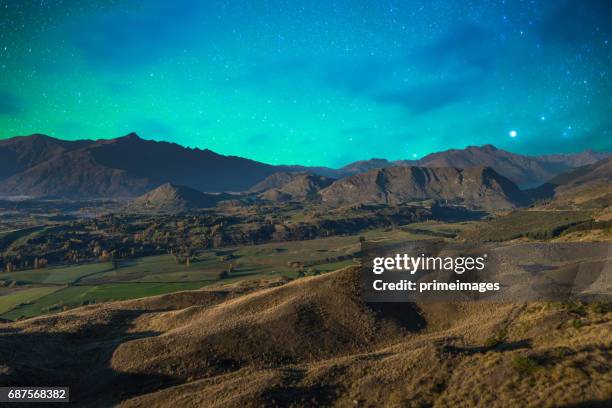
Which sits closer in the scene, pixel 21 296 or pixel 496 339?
pixel 496 339

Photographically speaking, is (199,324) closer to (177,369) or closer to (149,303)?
(177,369)

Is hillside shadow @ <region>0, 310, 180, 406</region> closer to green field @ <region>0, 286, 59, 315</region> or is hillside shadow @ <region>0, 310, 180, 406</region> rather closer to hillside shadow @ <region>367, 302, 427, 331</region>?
hillside shadow @ <region>367, 302, 427, 331</region>

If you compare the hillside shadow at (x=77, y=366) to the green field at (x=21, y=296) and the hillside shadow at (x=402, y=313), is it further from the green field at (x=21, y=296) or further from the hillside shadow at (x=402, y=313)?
the green field at (x=21, y=296)

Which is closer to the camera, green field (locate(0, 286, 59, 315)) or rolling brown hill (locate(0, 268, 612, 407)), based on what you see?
rolling brown hill (locate(0, 268, 612, 407))

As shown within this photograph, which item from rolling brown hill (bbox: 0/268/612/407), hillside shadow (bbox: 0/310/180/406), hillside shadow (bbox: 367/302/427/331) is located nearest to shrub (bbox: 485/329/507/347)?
rolling brown hill (bbox: 0/268/612/407)

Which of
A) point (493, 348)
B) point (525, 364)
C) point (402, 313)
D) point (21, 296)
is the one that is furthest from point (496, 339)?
point (21, 296)

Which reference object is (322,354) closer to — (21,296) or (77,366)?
(77,366)

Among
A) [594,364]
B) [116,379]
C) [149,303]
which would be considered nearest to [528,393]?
[594,364]

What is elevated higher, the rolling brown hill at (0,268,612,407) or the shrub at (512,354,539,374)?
the shrub at (512,354,539,374)
